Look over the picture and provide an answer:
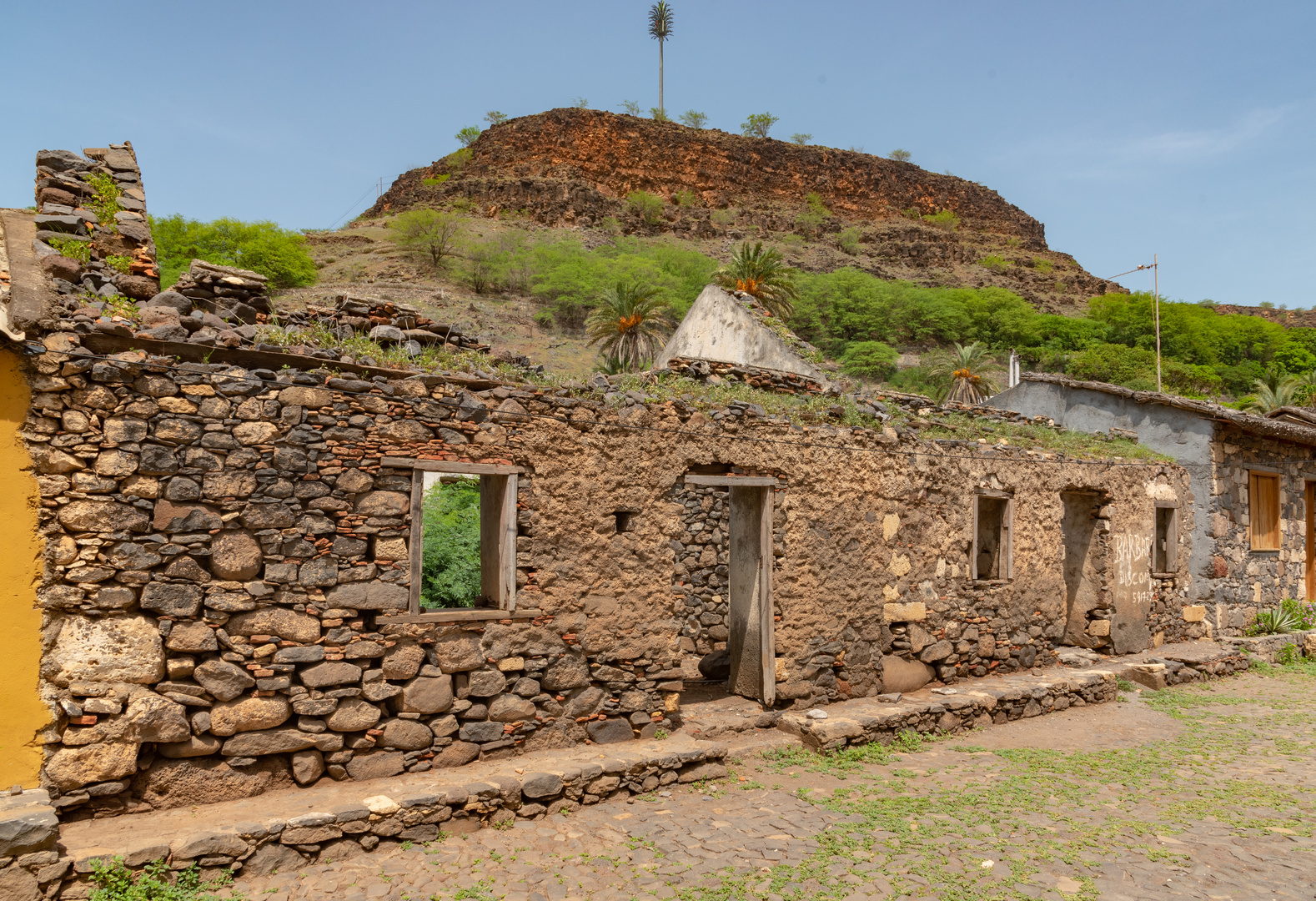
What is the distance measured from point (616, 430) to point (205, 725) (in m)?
3.69

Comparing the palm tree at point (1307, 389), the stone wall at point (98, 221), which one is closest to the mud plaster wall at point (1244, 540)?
the stone wall at point (98, 221)

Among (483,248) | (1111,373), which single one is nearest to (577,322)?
(483,248)

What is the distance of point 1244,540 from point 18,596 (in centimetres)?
1591

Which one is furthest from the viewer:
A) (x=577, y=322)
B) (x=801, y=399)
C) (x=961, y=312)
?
(x=961, y=312)

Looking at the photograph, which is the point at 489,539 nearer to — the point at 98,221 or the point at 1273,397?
the point at 98,221

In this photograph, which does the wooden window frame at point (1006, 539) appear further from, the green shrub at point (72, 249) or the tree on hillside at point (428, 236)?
the tree on hillside at point (428, 236)

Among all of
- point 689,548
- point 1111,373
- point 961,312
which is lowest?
point 689,548

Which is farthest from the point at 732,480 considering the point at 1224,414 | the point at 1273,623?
the point at 1273,623

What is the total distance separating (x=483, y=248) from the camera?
142 ft

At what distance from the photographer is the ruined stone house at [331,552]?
479cm

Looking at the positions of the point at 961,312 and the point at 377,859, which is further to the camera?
the point at 961,312

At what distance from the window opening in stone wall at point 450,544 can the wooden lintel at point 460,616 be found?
4.71m

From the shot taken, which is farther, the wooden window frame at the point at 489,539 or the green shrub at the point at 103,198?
the green shrub at the point at 103,198

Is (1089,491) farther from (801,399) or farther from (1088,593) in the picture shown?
(801,399)
